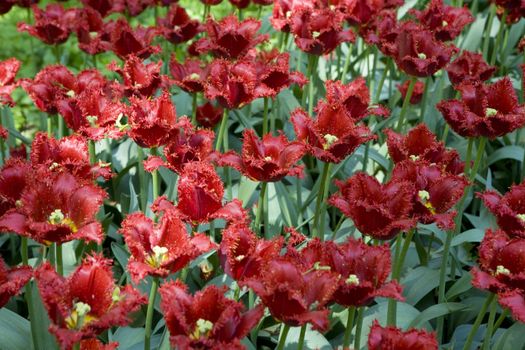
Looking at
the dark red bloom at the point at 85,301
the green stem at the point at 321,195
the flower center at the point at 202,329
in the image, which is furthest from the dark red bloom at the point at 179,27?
the flower center at the point at 202,329

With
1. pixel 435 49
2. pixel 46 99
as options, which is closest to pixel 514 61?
pixel 435 49

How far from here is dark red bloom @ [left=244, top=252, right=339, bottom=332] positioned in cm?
185

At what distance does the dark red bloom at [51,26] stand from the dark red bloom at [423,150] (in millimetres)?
2022

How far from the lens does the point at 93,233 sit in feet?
6.92

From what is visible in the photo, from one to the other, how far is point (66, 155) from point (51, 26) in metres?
1.57

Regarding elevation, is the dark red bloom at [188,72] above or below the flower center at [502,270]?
above

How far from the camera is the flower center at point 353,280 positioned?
6.51 ft

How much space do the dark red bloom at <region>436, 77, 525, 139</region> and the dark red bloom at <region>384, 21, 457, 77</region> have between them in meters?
0.41

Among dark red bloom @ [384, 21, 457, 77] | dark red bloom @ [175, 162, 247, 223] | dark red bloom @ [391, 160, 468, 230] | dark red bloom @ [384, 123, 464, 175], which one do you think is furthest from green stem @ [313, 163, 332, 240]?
dark red bloom @ [384, 21, 457, 77]

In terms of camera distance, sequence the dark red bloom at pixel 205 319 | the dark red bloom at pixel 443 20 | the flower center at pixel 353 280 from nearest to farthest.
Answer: the dark red bloom at pixel 205 319, the flower center at pixel 353 280, the dark red bloom at pixel 443 20

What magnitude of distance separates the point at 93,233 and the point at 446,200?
1.17 meters

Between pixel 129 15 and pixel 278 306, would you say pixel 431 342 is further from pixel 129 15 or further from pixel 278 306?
pixel 129 15

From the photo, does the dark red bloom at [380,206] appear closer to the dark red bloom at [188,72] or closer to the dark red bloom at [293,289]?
the dark red bloom at [293,289]

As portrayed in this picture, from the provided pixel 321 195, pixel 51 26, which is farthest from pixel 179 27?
pixel 321 195
